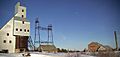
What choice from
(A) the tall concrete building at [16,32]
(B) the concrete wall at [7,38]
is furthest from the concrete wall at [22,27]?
(B) the concrete wall at [7,38]

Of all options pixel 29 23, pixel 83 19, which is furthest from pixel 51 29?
pixel 83 19

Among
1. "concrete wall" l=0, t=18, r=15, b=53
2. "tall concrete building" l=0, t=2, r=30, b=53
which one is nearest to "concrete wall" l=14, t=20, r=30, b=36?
"tall concrete building" l=0, t=2, r=30, b=53

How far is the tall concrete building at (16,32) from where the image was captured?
21.3ft

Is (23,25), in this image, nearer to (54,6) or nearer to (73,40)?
(54,6)

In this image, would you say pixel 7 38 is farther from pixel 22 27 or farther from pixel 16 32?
pixel 22 27

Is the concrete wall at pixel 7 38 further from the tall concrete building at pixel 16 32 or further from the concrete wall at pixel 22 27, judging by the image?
the concrete wall at pixel 22 27

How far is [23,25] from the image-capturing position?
680 centimetres

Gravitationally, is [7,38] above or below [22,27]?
below

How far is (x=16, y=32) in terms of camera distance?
6.63m

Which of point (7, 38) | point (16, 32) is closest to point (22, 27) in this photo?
point (16, 32)

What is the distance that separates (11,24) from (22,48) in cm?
92

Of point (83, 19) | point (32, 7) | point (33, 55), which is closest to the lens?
point (33, 55)

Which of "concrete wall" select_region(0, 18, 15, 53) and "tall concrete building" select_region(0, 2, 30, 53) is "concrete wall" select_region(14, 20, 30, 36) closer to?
"tall concrete building" select_region(0, 2, 30, 53)

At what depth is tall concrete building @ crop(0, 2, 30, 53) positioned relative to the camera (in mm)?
6496
